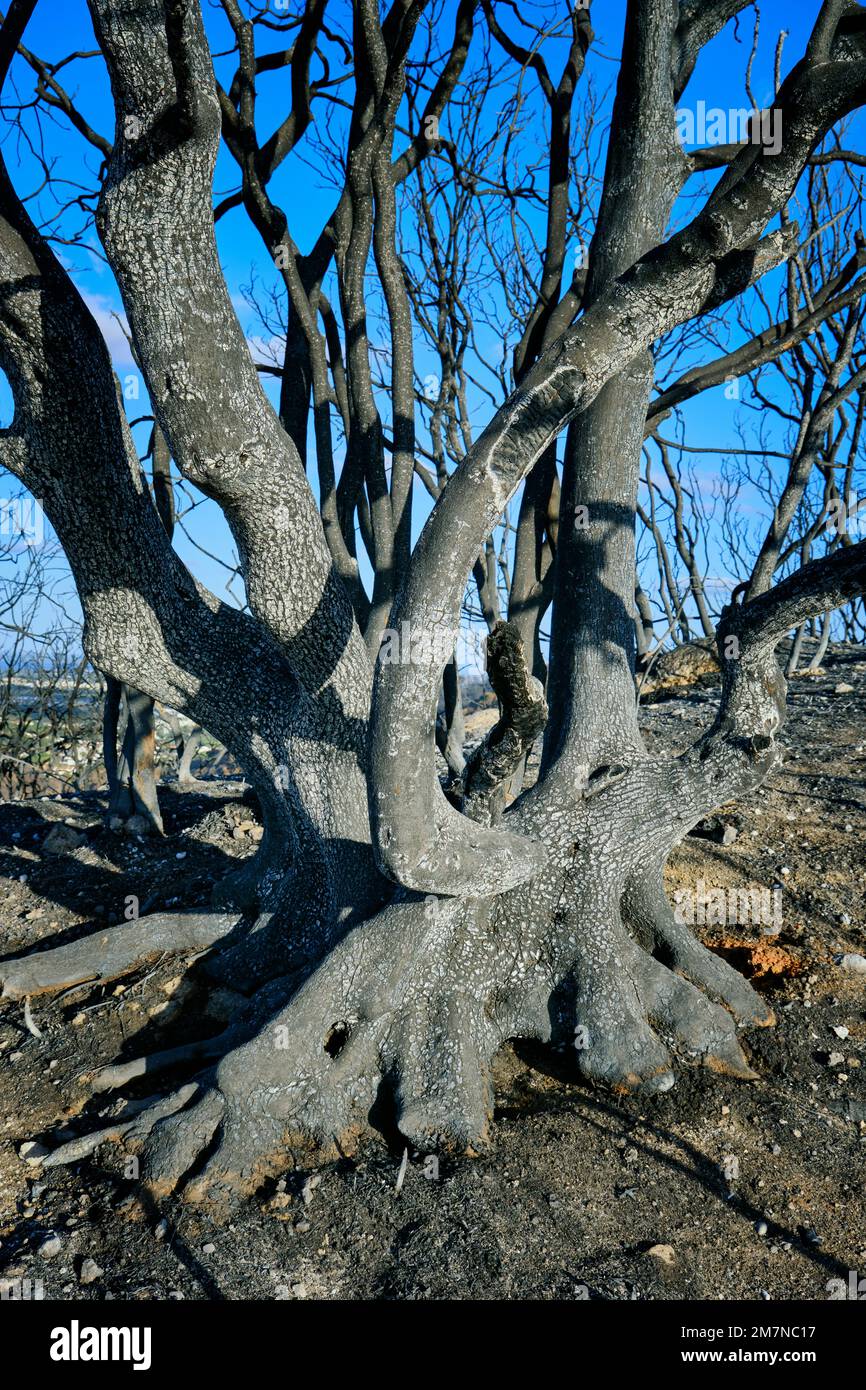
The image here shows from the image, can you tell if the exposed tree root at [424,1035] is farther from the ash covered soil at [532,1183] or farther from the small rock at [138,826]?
the small rock at [138,826]

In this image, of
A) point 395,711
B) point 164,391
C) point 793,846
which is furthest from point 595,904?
point 164,391

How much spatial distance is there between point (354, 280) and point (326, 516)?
1.22 meters

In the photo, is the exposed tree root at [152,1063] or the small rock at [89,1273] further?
the exposed tree root at [152,1063]

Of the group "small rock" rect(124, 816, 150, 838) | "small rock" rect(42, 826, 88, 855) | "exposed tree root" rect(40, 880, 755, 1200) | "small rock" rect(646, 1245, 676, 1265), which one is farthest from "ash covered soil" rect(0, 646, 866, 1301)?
"small rock" rect(124, 816, 150, 838)

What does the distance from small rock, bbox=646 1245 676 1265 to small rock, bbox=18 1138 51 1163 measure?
2.19m

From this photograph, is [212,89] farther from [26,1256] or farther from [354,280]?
[26,1256]

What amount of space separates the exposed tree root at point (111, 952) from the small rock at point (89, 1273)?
5.86 feet

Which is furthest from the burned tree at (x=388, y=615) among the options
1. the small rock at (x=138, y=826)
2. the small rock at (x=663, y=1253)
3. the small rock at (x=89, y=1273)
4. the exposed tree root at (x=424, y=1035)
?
the small rock at (x=138, y=826)

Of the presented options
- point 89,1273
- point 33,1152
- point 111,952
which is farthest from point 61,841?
point 89,1273

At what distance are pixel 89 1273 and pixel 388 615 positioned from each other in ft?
8.59

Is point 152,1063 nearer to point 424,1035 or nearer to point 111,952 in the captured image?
point 111,952

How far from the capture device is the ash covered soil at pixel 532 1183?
2.74m

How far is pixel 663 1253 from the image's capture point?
9.19 feet

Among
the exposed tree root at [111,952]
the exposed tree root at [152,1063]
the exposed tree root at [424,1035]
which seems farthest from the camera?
the exposed tree root at [111,952]
